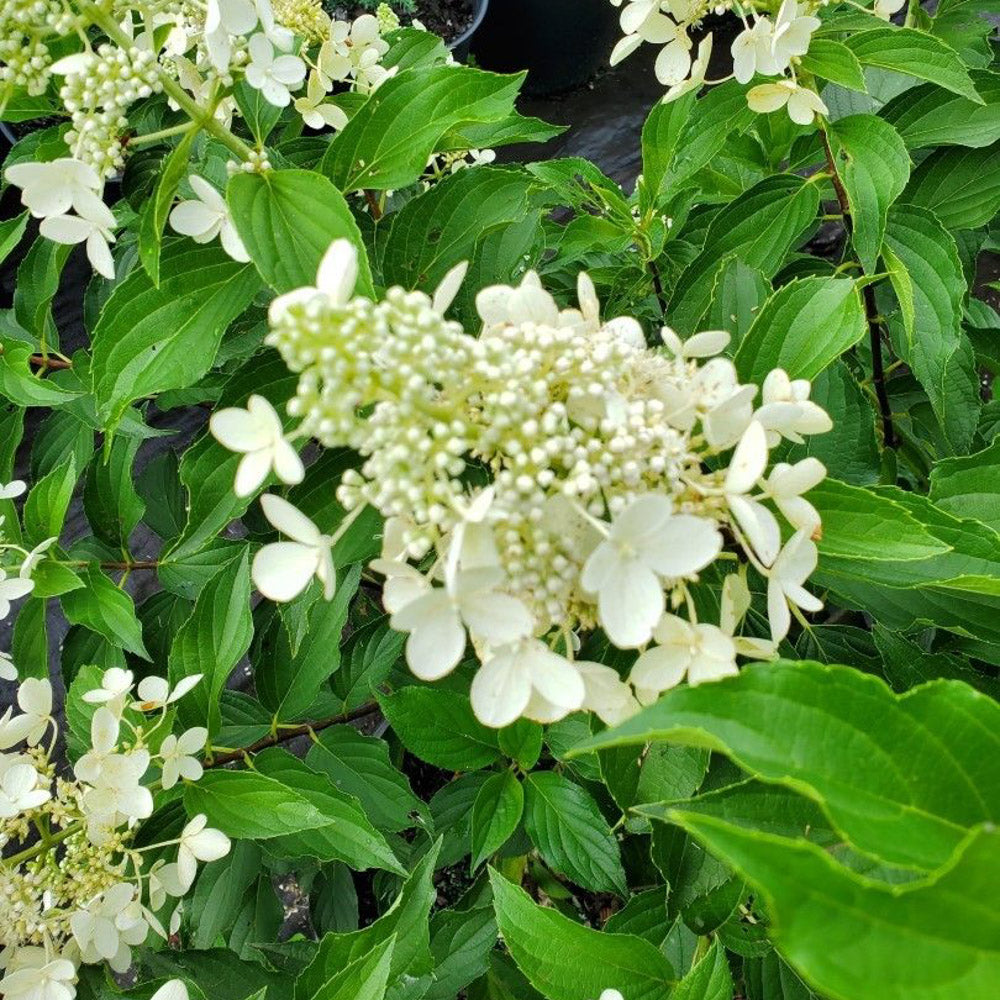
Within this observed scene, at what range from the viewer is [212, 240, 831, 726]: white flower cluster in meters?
0.52

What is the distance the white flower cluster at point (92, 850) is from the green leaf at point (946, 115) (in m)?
1.13

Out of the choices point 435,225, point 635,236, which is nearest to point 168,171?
point 435,225

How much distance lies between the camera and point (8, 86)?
817 millimetres

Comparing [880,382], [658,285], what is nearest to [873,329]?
[880,382]

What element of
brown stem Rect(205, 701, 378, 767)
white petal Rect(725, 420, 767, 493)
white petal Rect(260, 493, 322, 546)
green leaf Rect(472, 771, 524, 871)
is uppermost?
white petal Rect(725, 420, 767, 493)

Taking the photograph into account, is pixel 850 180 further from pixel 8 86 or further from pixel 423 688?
pixel 8 86

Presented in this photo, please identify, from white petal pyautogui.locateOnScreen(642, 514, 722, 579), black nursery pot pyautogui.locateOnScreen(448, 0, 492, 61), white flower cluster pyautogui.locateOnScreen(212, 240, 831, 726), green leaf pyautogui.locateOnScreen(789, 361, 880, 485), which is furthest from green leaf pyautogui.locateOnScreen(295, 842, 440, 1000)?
black nursery pot pyautogui.locateOnScreen(448, 0, 492, 61)

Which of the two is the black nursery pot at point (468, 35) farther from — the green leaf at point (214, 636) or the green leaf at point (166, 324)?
the green leaf at point (214, 636)

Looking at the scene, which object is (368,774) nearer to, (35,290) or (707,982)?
(707,982)

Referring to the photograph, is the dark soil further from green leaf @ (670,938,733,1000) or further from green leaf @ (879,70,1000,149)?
green leaf @ (670,938,733,1000)

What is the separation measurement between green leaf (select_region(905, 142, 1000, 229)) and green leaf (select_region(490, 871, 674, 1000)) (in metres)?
0.96

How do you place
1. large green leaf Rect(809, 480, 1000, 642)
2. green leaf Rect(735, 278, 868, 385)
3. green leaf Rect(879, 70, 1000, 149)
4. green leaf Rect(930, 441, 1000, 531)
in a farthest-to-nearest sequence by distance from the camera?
green leaf Rect(879, 70, 1000, 149), green leaf Rect(930, 441, 1000, 531), green leaf Rect(735, 278, 868, 385), large green leaf Rect(809, 480, 1000, 642)

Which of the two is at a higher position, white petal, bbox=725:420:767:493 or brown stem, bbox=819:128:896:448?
white petal, bbox=725:420:767:493

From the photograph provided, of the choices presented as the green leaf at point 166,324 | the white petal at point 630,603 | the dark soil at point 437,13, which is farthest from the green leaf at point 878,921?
the dark soil at point 437,13
